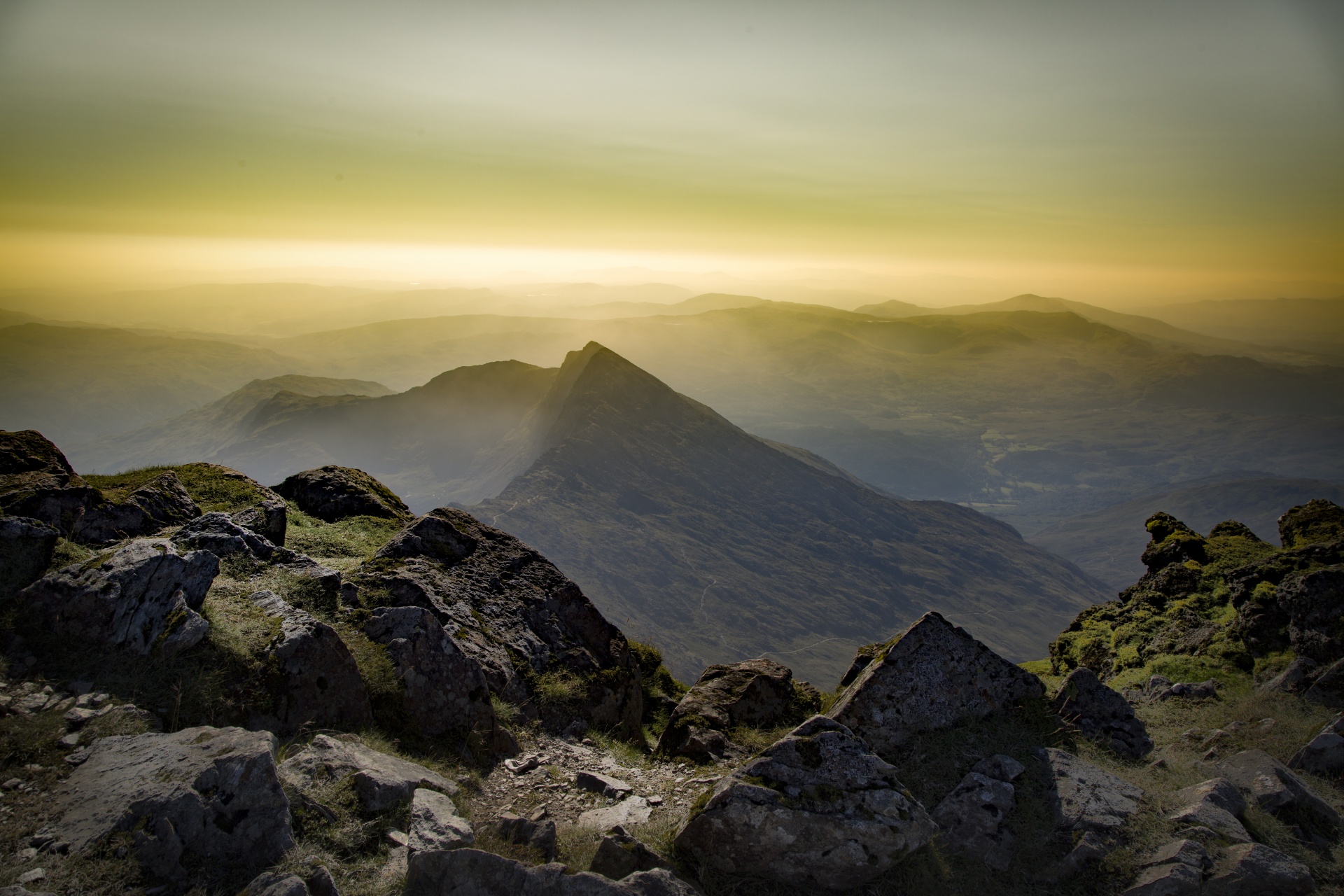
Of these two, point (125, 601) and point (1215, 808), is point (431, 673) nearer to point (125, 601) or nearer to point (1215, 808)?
point (125, 601)

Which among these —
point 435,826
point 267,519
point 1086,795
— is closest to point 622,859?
point 435,826

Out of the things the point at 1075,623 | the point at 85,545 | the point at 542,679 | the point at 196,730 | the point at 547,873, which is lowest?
the point at 1075,623

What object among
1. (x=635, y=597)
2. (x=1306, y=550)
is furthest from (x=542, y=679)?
(x=635, y=597)

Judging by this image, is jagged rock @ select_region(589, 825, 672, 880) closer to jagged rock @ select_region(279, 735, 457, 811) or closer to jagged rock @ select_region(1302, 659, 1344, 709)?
jagged rock @ select_region(279, 735, 457, 811)

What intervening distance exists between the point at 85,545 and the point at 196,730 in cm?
425

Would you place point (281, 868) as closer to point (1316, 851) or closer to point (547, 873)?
point (547, 873)

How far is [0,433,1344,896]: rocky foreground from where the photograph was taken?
6344 millimetres

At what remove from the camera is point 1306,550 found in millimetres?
14445

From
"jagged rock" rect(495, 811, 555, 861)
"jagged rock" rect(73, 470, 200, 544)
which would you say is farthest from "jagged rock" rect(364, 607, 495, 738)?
"jagged rock" rect(73, 470, 200, 544)

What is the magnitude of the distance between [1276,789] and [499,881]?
9.29 metres

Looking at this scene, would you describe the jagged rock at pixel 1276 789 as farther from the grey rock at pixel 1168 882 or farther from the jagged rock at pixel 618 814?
the jagged rock at pixel 618 814

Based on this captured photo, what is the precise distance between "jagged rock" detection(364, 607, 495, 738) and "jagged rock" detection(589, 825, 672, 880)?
360 centimetres

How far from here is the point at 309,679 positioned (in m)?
8.62

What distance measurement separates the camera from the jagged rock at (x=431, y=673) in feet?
31.4
